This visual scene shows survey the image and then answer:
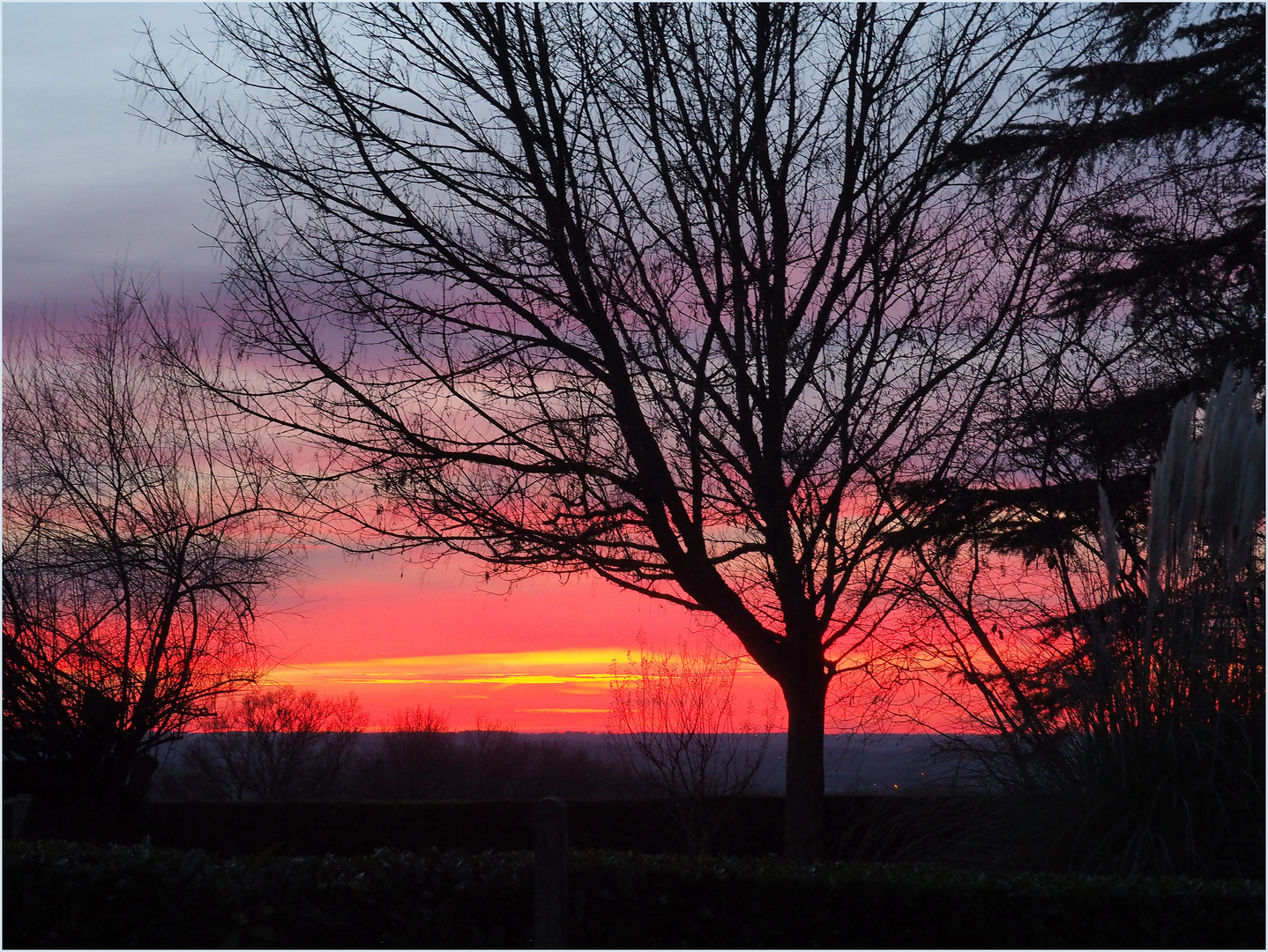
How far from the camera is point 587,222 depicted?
5582 millimetres

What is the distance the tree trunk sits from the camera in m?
5.74

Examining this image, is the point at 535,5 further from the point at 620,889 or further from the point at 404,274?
the point at 620,889

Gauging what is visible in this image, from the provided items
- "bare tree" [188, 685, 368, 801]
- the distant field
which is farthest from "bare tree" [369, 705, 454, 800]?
the distant field

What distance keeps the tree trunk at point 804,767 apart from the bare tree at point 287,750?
2123 centimetres

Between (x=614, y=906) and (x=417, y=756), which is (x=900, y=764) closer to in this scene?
(x=614, y=906)

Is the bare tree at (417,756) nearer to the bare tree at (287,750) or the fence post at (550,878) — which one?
the bare tree at (287,750)

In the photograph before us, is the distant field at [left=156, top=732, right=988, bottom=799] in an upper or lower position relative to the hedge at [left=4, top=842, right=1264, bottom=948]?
upper

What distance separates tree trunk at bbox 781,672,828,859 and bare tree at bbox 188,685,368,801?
21.2 metres

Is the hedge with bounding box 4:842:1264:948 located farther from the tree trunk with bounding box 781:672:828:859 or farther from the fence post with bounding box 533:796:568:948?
the tree trunk with bounding box 781:672:828:859

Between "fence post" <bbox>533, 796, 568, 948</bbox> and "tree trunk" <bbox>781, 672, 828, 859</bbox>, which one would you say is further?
"tree trunk" <bbox>781, 672, 828, 859</bbox>

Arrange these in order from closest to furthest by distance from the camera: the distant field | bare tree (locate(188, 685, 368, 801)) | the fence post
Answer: the fence post
the distant field
bare tree (locate(188, 685, 368, 801))

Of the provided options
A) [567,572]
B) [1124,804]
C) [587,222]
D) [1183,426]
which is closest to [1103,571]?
[1183,426]

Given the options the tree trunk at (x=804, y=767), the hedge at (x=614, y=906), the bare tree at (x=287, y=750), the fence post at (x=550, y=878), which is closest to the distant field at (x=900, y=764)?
the tree trunk at (x=804, y=767)

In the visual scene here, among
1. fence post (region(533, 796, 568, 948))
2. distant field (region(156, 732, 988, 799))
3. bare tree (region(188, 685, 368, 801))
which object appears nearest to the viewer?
fence post (region(533, 796, 568, 948))
